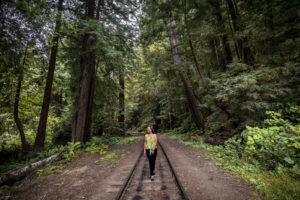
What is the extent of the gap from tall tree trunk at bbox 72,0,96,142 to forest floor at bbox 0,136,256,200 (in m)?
2.91

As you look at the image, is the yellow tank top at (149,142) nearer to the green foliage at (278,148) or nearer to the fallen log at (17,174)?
the green foliage at (278,148)

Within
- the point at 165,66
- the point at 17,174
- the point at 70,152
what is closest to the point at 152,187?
the point at 17,174

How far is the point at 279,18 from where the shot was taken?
19.0ft

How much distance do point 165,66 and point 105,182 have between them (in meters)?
11.4

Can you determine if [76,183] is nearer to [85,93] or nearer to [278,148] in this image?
[85,93]

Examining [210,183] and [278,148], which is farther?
[278,148]

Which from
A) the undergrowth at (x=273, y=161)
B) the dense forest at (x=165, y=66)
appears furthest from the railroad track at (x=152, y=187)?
the dense forest at (x=165, y=66)

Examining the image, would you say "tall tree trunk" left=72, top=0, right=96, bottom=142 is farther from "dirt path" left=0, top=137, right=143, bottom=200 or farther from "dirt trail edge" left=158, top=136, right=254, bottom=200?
"dirt trail edge" left=158, top=136, right=254, bottom=200

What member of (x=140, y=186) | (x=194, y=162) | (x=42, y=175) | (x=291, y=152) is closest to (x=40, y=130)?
(x=42, y=175)

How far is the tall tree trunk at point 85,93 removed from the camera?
354 inches

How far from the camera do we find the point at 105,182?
455cm

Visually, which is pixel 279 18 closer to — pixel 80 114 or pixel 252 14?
pixel 252 14

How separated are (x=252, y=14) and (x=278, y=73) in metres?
3.57

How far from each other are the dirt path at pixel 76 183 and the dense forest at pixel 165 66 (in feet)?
9.81
